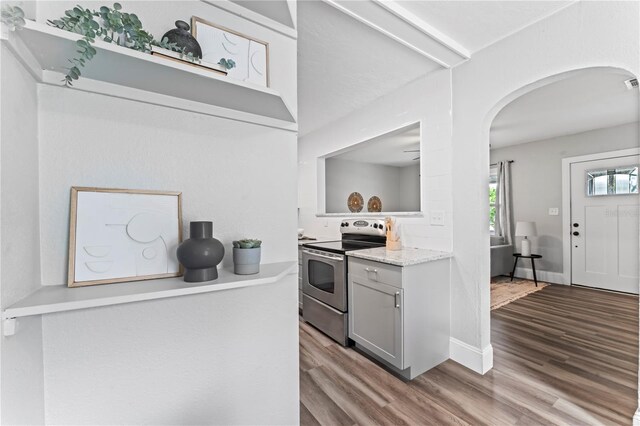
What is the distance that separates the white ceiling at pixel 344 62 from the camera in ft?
5.94

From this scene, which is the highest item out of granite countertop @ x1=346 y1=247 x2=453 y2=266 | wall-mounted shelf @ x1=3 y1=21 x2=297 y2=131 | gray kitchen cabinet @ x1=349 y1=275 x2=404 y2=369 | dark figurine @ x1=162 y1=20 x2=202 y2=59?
dark figurine @ x1=162 y1=20 x2=202 y2=59

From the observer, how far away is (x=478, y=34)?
195cm

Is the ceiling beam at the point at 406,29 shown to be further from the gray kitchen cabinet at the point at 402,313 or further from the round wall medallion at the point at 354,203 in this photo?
the round wall medallion at the point at 354,203

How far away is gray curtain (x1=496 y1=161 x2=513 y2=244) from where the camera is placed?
5.29 m

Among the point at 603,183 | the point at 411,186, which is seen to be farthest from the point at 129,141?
the point at 411,186

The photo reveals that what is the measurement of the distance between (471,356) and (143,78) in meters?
2.63

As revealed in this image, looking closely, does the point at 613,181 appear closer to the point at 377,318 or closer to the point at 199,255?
the point at 377,318

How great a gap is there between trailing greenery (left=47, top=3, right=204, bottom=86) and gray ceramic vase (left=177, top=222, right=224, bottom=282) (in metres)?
0.48

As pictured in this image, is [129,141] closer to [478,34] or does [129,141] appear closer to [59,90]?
[59,90]

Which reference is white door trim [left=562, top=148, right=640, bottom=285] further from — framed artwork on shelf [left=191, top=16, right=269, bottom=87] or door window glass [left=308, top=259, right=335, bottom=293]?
framed artwork on shelf [left=191, top=16, right=269, bottom=87]

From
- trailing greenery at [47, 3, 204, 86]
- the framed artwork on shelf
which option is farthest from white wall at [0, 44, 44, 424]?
the framed artwork on shelf

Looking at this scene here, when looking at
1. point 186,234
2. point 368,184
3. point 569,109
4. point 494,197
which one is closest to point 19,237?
point 186,234

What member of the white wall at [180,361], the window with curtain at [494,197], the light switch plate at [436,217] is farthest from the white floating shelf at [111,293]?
the window with curtain at [494,197]

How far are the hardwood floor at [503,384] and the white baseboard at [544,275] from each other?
1988 mm
